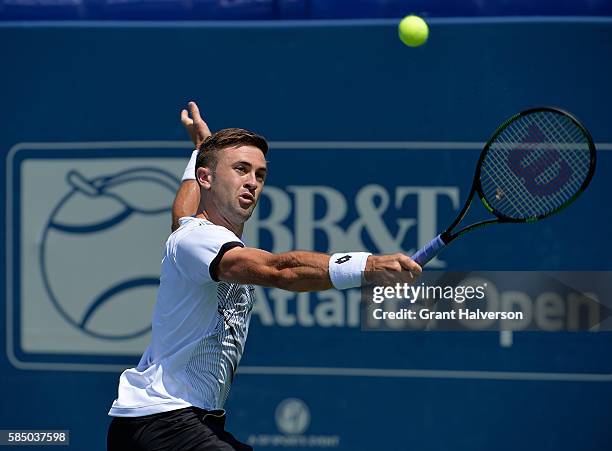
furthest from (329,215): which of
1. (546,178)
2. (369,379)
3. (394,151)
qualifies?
(546,178)

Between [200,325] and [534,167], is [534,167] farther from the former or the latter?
[200,325]

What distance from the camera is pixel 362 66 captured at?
5.61 metres

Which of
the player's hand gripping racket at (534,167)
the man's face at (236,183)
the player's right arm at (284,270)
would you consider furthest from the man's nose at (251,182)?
the player's hand gripping racket at (534,167)

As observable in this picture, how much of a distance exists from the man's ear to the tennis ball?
1940mm

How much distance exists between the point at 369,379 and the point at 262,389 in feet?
1.61

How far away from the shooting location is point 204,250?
3.54 m

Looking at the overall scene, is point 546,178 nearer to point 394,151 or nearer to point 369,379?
point 394,151

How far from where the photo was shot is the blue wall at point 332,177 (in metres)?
5.51

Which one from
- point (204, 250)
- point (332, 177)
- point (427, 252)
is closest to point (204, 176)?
point (204, 250)

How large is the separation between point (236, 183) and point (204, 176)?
124 mm

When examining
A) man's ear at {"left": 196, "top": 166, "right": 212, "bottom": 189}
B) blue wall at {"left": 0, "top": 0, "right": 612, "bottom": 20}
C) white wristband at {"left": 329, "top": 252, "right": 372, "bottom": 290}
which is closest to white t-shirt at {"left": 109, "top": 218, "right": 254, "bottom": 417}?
man's ear at {"left": 196, "top": 166, "right": 212, "bottom": 189}

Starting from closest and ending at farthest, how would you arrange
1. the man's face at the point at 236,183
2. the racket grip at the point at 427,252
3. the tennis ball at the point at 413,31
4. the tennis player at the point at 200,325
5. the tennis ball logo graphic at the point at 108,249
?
1. the racket grip at the point at 427,252
2. the tennis player at the point at 200,325
3. the man's face at the point at 236,183
4. the tennis ball at the point at 413,31
5. the tennis ball logo graphic at the point at 108,249

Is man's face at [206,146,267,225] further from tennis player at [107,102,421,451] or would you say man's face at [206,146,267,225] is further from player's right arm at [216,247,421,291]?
player's right arm at [216,247,421,291]

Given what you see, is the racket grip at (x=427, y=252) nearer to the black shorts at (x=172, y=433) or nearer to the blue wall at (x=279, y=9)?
the black shorts at (x=172, y=433)
